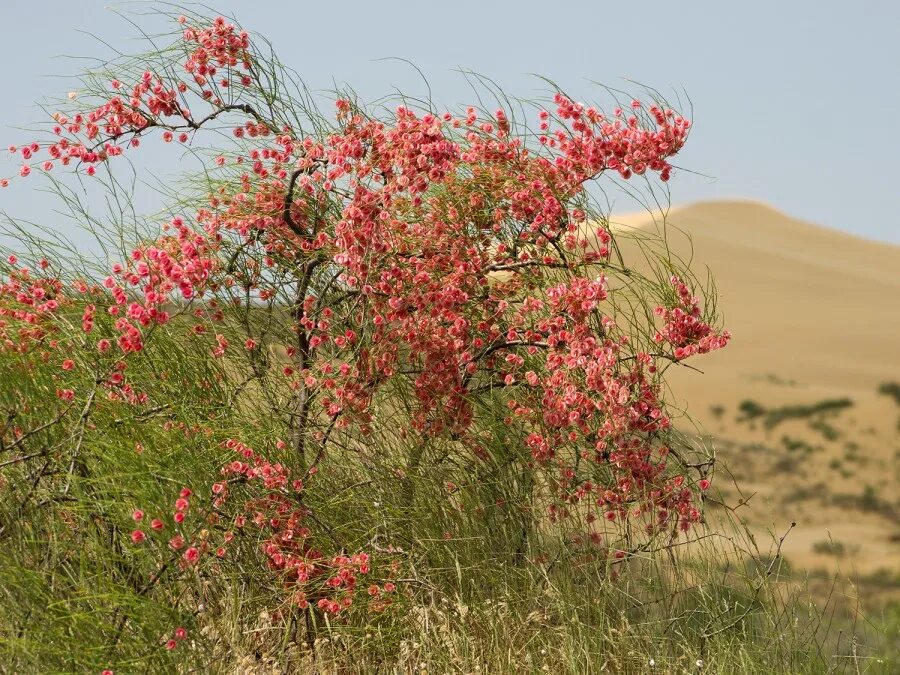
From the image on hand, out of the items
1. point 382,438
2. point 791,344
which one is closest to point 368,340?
point 382,438

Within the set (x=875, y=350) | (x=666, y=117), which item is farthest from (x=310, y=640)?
(x=875, y=350)

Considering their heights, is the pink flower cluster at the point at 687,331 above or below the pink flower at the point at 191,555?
above

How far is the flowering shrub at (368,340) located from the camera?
4.46 meters

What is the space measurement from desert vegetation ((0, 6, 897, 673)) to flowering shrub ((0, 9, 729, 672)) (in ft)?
0.06

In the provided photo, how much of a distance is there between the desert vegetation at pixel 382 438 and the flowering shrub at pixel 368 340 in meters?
0.02

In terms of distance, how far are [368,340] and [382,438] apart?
1.68ft

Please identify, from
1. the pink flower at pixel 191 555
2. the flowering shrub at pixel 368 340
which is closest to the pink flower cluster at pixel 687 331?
the flowering shrub at pixel 368 340

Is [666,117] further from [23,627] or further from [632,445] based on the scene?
[23,627]

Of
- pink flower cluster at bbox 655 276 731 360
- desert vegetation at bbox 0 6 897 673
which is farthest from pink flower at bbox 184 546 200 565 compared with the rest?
pink flower cluster at bbox 655 276 731 360

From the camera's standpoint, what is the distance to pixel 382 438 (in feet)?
16.7

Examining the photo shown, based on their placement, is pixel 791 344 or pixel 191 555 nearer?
pixel 191 555

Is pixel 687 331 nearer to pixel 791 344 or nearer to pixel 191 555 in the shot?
pixel 191 555

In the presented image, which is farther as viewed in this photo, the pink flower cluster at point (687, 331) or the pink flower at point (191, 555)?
the pink flower cluster at point (687, 331)

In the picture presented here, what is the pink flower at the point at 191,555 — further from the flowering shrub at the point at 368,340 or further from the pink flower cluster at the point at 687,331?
the pink flower cluster at the point at 687,331
